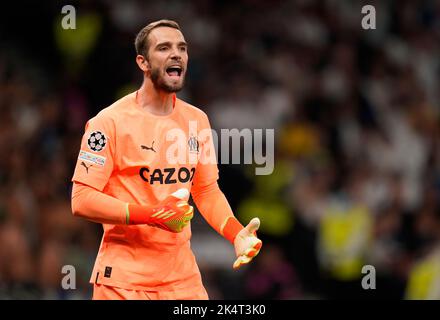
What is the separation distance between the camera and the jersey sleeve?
5527mm

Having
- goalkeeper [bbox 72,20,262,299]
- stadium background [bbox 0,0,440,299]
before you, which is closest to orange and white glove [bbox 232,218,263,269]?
goalkeeper [bbox 72,20,262,299]

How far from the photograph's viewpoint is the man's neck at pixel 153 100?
5.80m

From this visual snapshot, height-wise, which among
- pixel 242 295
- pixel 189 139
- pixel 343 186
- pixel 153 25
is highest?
pixel 153 25

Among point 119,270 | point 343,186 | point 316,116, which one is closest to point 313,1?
point 316,116

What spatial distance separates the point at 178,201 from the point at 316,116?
6.29 metres

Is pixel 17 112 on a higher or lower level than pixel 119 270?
higher

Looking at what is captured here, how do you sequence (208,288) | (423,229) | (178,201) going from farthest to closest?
(423,229) → (208,288) → (178,201)

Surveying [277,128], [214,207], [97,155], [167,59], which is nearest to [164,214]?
[97,155]

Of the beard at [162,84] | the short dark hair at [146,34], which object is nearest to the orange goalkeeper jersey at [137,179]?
the beard at [162,84]

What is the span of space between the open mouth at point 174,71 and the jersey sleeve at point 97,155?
423 millimetres

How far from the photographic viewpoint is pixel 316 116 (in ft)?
37.9

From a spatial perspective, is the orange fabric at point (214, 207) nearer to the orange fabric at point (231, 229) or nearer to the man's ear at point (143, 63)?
the orange fabric at point (231, 229)

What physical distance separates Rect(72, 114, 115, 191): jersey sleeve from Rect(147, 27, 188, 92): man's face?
0.37 metres

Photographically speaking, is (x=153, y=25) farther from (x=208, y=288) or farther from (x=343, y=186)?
(x=343, y=186)
